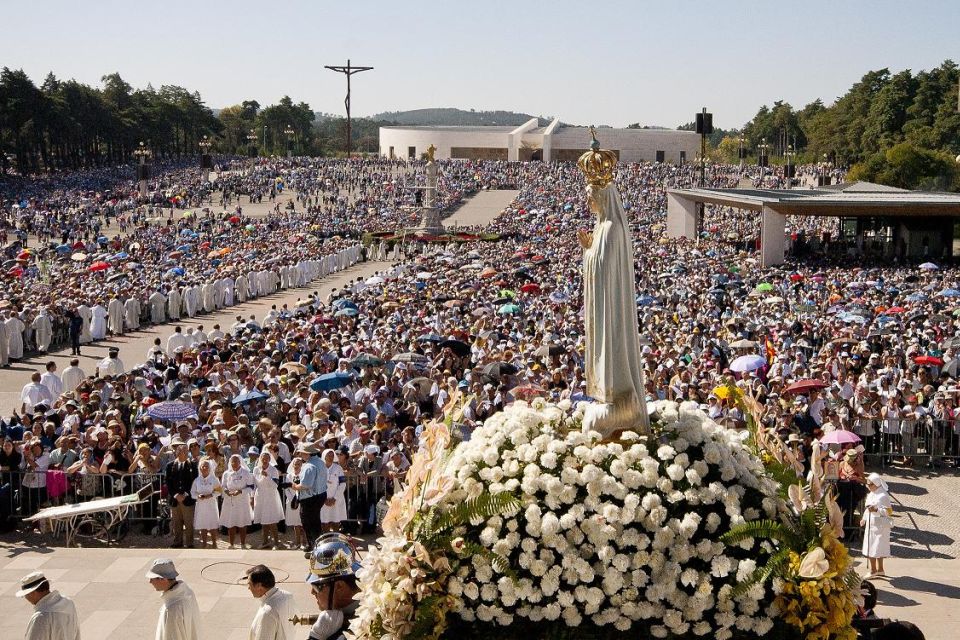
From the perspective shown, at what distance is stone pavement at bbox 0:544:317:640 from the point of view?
9367mm

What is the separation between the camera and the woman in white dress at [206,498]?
41.3 ft

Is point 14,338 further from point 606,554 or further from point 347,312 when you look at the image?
point 606,554

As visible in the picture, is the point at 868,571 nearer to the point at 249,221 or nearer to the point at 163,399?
the point at 163,399

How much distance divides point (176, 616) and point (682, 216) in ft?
165

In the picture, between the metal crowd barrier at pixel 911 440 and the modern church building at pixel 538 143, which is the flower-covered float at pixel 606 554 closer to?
the metal crowd barrier at pixel 911 440

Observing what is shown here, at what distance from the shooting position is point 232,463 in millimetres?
12719

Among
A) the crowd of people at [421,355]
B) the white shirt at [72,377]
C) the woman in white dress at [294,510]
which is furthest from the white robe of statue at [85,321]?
the woman in white dress at [294,510]

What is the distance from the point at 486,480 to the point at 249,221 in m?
60.4

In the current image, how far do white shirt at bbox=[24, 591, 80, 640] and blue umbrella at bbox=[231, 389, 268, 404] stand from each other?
367 inches

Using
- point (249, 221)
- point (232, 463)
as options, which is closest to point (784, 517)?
point (232, 463)

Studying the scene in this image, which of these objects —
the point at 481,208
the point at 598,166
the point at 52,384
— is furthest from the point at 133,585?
the point at 481,208

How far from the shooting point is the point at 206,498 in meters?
12.6

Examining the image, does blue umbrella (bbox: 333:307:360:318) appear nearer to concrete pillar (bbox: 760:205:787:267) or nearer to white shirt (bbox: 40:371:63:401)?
white shirt (bbox: 40:371:63:401)

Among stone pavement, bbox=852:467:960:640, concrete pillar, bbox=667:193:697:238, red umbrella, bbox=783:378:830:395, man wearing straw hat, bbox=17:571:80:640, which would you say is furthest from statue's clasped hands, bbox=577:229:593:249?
concrete pillar, bbox=667:193:697:238
